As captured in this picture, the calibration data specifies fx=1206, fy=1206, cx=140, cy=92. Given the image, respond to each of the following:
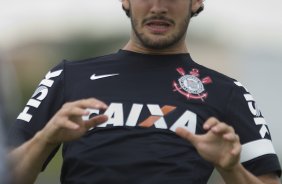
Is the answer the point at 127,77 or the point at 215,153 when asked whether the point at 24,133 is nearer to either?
the point at 127,77

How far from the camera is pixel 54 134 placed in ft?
18.3

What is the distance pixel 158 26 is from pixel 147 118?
578mm

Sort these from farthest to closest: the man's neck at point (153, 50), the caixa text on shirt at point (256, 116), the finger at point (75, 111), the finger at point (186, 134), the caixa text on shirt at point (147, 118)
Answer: the man's neck at point (153, 50) < the caixa text on shirt at point (256, 116) < the caixa text on shirt at point (147, 118) < the finger at point (186, 134) < the finger at point (75, 111)

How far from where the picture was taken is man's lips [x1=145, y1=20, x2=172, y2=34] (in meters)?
6.38

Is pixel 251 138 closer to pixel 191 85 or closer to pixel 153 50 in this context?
pixel 191 85

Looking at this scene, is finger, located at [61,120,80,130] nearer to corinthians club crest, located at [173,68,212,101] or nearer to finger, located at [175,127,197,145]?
finger, located at [175,127,197,145]

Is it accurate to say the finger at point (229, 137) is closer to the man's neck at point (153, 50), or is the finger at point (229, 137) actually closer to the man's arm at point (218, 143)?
the man's arm at point (218, 143)

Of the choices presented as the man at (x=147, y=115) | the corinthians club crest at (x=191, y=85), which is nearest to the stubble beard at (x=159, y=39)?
the man at (x=147, y=115)

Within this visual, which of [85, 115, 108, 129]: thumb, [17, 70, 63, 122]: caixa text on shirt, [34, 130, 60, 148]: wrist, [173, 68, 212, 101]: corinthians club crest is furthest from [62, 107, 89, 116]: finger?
[173, 68, 212, 101]: corinthians club crest

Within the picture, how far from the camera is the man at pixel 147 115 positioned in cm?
591

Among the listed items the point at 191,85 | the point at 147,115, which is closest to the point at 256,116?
the point at 191,85

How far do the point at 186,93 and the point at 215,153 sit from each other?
0.82 meters

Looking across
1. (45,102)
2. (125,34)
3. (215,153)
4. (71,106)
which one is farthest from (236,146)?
(125,34)

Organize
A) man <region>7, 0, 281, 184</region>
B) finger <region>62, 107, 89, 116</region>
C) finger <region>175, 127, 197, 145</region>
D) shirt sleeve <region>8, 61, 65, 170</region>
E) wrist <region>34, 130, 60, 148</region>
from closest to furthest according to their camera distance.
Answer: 1. finger <region>62, 107, 89, 116</region>
2. finger <region>175, 127, 197, 145</region>
3. wrist <region>34, 130, 60, 148</region>
4. man <region>7, 0, 281, 184</region>
5. shirt sleeve <region>8, 61, 65, 170</region>
